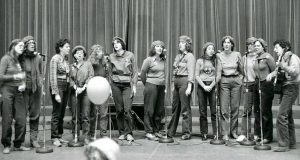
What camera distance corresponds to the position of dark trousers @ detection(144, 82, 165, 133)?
776 centimetres

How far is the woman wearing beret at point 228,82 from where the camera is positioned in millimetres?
7422

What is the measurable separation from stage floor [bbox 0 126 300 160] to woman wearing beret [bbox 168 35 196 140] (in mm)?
378

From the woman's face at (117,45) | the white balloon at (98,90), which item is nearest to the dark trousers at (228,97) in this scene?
the woman's face at (117,45)

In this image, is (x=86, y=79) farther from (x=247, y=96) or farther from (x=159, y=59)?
(x=247, y=96)

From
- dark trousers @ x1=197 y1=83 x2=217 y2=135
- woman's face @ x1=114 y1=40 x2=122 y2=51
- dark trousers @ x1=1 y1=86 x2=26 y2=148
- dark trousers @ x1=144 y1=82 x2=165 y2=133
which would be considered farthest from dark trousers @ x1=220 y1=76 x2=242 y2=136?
dark trousers @ x1=1 y1=86 x2=26 y2=148

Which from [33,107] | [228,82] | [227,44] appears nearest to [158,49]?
[227,44]

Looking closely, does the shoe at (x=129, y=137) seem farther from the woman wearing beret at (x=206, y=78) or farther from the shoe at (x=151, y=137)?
the woman wearing beret at (x=206, y=78)

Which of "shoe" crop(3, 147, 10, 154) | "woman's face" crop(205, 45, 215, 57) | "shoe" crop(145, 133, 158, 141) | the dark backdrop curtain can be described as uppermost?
the dark backdrop curtain

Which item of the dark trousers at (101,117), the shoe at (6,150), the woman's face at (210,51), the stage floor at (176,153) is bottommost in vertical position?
the stage floor at (176,153)

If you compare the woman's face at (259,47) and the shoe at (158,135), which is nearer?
the woman's face at (259,47)

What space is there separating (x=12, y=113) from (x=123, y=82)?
183 centimetres

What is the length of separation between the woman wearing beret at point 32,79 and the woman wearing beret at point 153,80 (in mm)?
1804

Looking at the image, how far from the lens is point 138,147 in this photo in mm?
7039

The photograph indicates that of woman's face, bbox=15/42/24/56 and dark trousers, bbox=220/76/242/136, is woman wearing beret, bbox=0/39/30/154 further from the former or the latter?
dark trousers, bbox=220/76/242/136
